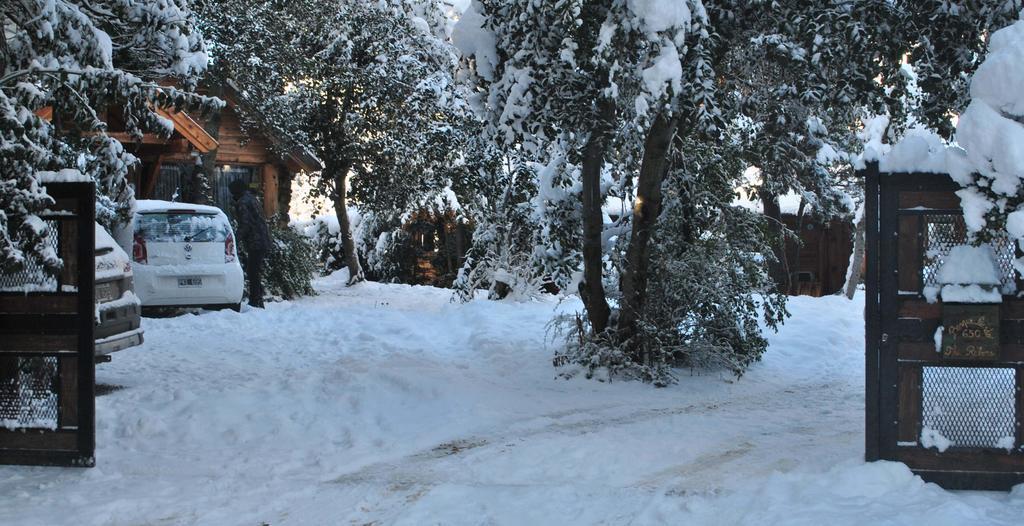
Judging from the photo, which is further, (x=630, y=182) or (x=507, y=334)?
(x=507, y=334)

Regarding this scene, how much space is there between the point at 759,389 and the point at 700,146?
262 cm

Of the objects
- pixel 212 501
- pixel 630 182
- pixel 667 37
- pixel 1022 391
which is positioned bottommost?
pixel 212 501

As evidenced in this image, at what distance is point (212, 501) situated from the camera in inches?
218

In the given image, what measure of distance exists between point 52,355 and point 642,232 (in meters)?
5.34

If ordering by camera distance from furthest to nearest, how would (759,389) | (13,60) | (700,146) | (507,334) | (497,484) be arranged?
(507,334) → (700,146) → (759,389) → (13,60) → (497,484)

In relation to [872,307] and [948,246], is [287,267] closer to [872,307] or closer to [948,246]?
[872,307]

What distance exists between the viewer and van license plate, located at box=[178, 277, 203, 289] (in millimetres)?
13234

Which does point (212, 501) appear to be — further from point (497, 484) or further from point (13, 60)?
point (13, 60)

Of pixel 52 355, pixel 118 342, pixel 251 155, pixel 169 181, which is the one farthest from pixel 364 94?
pixel 52 355

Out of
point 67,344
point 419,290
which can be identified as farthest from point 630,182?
point 419,290

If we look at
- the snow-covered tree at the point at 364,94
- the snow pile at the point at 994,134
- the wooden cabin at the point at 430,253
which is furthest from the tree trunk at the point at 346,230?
the snow pile at the point at 994,134

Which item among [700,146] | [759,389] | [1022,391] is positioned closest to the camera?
[1022,391]

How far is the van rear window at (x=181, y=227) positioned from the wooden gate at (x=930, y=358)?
10097 millimetres

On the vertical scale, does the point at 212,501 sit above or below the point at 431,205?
below
